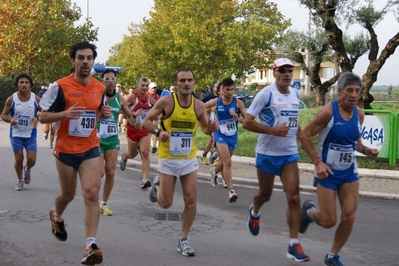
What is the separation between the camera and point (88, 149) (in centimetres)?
659

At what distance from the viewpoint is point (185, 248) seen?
6.90 meters

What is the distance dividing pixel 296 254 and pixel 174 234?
1909 mm

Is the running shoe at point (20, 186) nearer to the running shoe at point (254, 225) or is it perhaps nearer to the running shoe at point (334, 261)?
the running shoe at point (254, 225)

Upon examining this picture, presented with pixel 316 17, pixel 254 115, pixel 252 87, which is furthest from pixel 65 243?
pixel 252 87

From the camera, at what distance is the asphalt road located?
22.4 ft

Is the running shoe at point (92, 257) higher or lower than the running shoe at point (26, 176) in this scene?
lower

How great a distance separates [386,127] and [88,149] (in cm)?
993

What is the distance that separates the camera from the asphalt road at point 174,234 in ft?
22.4

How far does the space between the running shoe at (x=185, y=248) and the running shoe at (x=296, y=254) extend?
1008 mm

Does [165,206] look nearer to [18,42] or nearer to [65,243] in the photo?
[65,243]

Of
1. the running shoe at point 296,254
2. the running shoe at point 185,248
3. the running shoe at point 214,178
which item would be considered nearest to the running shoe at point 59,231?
the running shoe at point 185,248

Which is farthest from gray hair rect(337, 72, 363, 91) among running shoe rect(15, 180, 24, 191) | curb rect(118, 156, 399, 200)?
running shoe rect(15, 180, 24, 191)

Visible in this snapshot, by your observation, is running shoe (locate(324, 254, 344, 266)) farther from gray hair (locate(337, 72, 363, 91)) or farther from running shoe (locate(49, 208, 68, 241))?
running shoe (locate(49, 208, 68, 241))

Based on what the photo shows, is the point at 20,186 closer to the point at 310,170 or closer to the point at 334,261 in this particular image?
the point at 310,170
